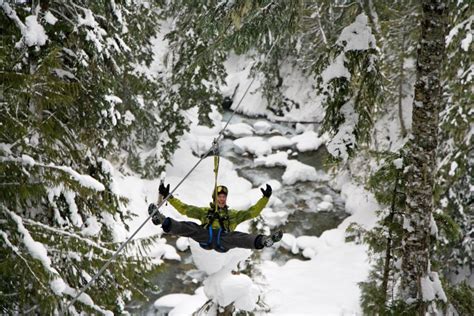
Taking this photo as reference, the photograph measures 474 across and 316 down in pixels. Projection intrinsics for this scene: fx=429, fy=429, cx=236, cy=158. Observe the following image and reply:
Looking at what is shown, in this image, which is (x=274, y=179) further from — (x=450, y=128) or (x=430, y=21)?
(x=430, y=21)

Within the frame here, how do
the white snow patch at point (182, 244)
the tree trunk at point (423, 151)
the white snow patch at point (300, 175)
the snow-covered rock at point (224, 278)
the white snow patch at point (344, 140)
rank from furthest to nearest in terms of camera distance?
the white snow patch at point (300, 175), the white snow patch at point (182, 244), the snow-covered rock at point (224, 278), the white snow patch at point (344, 140), the tree trunk at point (423, 151)

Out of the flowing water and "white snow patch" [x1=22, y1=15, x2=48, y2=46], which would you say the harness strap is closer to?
"white snow patch" [x1=22, y1=15, x2=48, y2=46]

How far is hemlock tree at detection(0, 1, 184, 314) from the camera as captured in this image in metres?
3.94

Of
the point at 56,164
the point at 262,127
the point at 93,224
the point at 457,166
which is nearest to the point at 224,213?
the point at 93,224

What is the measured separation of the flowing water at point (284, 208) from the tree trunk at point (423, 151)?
23.9 feet

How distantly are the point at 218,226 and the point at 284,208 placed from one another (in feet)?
38.4

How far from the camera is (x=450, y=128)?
26.2 feet

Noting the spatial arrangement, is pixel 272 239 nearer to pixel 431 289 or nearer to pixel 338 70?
pixel 431 289

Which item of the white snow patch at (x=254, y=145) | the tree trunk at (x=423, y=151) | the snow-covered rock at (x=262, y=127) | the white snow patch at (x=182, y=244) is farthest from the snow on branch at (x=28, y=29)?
the snow-covered rock at (x=262, y=127)

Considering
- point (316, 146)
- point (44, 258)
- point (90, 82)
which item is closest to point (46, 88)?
point (44, 258)

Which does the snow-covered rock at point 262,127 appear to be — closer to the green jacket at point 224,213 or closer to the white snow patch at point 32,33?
the green jacket at point 224,213

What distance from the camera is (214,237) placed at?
5.81 metres

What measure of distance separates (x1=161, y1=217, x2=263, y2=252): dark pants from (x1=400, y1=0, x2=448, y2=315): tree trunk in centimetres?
180

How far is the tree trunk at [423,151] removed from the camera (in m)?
4.25
